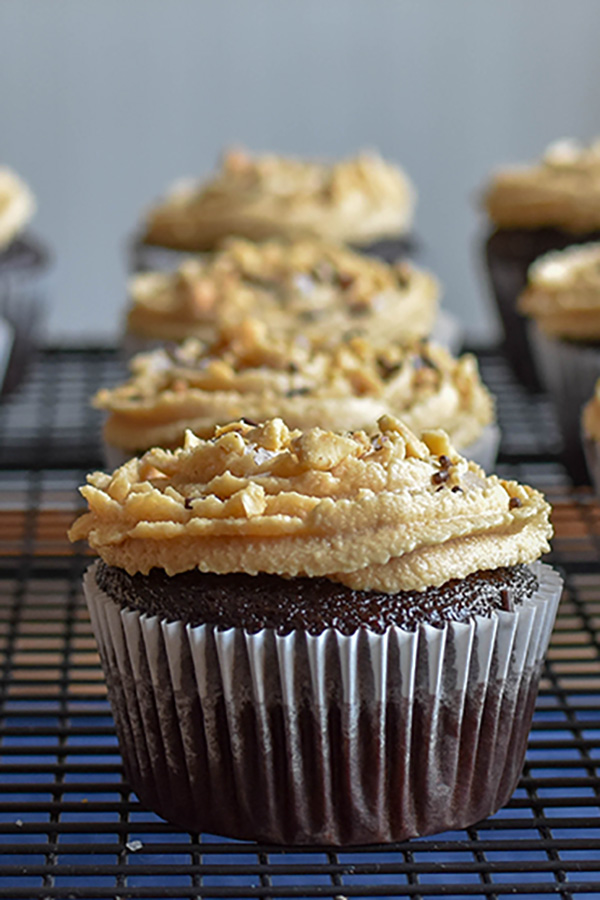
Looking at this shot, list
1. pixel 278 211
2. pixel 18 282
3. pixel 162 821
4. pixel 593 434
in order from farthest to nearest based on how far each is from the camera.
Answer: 1. pixel 278 211
2. pixel 18 282
3. pixel 593 434
4. pixel 162 821

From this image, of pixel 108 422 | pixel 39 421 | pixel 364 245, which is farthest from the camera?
pixel 364 245

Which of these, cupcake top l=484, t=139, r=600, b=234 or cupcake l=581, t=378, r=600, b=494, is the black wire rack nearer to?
cupcake l=581, t=378, r=600, b=494

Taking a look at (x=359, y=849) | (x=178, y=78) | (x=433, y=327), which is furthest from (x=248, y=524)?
(x=178, y=78)

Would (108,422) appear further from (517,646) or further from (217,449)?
(517,646)

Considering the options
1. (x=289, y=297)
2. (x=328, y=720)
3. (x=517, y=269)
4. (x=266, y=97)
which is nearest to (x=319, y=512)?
(x=328, y=720)

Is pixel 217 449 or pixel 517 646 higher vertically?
pixel 217 449

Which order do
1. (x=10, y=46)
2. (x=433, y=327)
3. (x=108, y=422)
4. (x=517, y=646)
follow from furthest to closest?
(x=10, y=46)
(x=433, y=327)
(x=108, y=422)
(x=517, y=646)

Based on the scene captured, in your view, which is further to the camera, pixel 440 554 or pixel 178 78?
pixel 178 78

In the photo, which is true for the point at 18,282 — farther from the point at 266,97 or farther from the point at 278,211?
the point at 266,97
